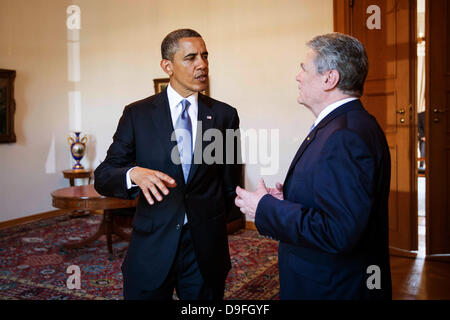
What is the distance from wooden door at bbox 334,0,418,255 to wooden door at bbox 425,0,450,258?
6.8 inches

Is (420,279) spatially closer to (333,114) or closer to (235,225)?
(235,225)

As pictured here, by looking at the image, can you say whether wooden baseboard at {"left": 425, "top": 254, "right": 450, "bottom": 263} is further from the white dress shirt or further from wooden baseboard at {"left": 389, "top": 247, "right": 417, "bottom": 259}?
the white dress shirt

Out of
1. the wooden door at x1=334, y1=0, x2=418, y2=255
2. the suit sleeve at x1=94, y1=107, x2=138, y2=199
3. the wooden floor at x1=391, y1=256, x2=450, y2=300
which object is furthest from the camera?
the wooden door at x1=334, y1=0, x2=418, y2=255

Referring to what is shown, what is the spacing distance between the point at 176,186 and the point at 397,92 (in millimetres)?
3586

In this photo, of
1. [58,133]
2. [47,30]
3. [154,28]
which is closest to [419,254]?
[154,28]

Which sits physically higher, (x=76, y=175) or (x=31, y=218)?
(x=76, y=175)

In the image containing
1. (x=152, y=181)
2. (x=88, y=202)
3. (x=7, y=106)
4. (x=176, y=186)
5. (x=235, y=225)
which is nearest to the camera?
(x=152, y=181)

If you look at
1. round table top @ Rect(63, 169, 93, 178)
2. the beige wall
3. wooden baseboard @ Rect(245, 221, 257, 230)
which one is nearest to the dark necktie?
the beige wall

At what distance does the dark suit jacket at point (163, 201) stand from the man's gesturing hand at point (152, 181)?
17 centimetres

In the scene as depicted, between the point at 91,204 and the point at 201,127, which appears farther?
the point at 91,204

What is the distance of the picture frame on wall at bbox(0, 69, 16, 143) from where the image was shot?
20.4 feet

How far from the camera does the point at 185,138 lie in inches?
79.9

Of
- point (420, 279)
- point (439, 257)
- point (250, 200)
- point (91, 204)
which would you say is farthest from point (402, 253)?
point (250, 200)

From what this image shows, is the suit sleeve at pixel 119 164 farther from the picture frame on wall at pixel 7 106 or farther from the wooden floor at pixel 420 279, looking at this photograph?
the picture frame on wall at pixel 7 106
